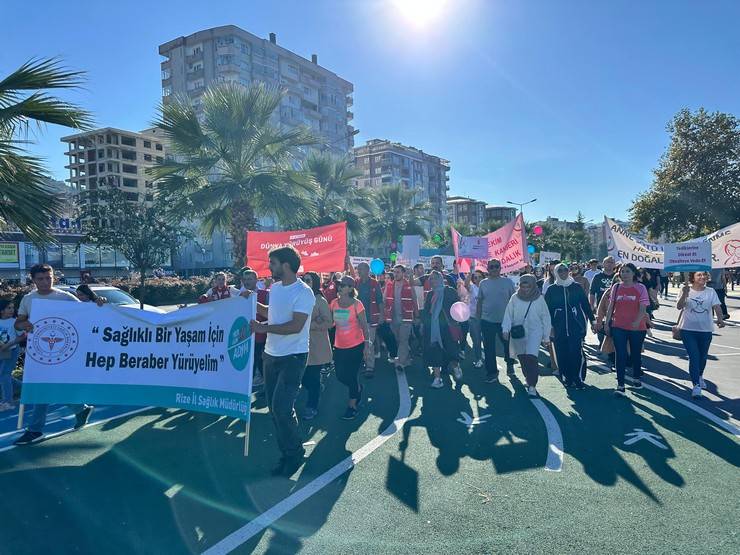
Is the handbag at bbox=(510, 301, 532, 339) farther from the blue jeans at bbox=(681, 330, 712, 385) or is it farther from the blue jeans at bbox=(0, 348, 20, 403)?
the blue jeans at bbox=(0, 348, 20, 403)

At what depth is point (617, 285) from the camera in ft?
23.7

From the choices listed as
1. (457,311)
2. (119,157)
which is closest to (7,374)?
(457,311)

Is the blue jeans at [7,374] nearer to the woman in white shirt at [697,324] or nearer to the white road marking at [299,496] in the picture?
the white road marking at [299,496]

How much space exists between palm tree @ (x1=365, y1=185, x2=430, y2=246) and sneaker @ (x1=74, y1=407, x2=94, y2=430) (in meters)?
30.2

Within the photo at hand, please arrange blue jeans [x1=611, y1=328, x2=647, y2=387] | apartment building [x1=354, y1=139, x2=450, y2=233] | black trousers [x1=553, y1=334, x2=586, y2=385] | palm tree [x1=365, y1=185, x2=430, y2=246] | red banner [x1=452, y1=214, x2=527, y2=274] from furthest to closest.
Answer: apartment building [x1=354, y1=139, x2=450, y2=233]
palm tree [x1=365, y1=185, x2=430, y2=246]
red banner [x1=452, y1=214, x2=527, y2=274]
black trousers [x1=553, y1=334, x2=586, y2=385]
blue jeans [x1=611, y1=328, x2=647, y2=387]

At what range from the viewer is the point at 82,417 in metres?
5.89


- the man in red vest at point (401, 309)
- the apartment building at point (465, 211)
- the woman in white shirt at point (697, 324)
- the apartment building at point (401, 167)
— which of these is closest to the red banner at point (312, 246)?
the man in red vest at point (401, 309)

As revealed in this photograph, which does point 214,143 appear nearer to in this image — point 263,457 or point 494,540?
point 263,457

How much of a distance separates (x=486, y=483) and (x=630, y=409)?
295 centimetres

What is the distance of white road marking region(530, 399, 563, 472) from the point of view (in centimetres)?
457

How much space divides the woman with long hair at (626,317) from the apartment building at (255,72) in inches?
1960

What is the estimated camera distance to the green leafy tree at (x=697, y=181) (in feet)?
81.3

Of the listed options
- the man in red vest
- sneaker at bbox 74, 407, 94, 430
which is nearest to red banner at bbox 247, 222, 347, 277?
the man in red vest

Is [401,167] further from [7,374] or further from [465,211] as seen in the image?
[7,374]
